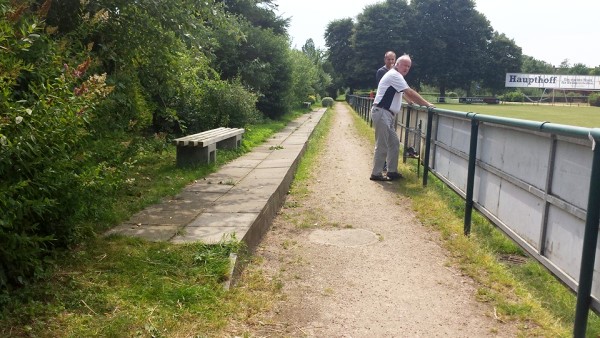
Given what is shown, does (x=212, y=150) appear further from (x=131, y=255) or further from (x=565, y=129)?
(x=565, y=129)

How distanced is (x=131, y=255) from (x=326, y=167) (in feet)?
23.0

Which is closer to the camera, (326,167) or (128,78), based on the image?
(128,78)

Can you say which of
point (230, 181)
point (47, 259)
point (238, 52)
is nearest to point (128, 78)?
point (230, 181)

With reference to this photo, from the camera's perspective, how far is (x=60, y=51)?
4164 millimetres

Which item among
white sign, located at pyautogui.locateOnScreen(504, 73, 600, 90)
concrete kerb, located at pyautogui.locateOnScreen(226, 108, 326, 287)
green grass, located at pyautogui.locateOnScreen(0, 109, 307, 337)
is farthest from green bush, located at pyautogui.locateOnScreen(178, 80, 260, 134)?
white sign, located at pyautogui.locateOnScreen(504, 73, 600, 90)

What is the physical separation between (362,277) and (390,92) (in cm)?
476

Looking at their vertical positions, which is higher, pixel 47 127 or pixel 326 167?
pixel 47 127

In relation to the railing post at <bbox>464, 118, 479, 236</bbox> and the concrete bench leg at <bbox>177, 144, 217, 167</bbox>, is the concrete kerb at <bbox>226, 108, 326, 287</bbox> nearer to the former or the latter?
the concrete bench leg at <bbox>177, 144, 217, 167</bbox>

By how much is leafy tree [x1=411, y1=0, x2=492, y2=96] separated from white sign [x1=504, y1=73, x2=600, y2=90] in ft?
23.7

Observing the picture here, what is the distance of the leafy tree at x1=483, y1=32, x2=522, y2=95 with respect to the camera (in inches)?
3120

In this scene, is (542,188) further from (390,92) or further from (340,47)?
(340,47)

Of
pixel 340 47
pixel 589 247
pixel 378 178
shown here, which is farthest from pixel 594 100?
pixel 589 247

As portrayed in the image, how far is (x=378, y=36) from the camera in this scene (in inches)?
2862

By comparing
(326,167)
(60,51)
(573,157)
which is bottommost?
(326,167)
